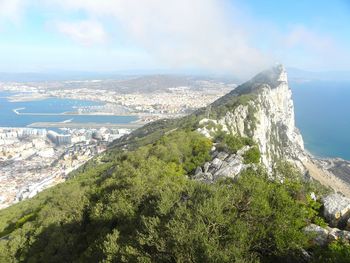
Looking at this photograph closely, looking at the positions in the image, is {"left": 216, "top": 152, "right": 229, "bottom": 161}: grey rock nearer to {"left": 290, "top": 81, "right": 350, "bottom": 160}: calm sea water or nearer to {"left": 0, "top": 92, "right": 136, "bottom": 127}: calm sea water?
{"left": 290, "top": 81, "right": 350, "bottom": 160}: calm sea water

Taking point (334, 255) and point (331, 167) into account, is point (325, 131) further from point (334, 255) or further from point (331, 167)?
point (334, 255)

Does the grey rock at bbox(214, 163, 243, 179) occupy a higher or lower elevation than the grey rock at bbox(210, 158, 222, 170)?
higher

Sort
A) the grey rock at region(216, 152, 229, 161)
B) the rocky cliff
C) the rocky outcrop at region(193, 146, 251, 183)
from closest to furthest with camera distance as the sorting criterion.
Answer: the rocky outcrop at region(193, 146, 251, 183) → the grey rock at region(216, 152, 229, 161) → the rocky cliff

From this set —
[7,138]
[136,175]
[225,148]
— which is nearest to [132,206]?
[136,175]

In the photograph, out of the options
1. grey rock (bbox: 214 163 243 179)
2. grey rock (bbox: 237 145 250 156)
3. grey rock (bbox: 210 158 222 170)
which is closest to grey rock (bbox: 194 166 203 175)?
grey rock (bbox: 210 158 222 170)

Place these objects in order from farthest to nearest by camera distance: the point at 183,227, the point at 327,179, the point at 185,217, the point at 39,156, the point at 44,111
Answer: the point at 44,111
the point at 39,156
the point at 327,179
the point at 185,217
the point at 183,227

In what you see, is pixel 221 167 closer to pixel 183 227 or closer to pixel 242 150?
pixel 242 150

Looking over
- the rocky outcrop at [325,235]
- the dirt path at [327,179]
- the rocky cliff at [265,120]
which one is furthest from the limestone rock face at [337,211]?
→ the dirt path at [327,179]

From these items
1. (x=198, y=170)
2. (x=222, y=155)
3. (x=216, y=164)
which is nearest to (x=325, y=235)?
(x=216, y=164)
